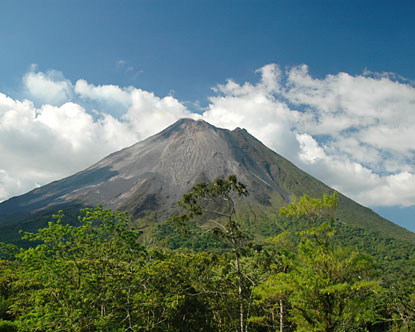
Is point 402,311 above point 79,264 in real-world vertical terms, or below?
below

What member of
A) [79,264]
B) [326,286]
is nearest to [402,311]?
[326,286]

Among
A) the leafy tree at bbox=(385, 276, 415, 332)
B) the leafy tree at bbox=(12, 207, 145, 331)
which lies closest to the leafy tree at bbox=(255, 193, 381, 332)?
the leafy tree at bbox=(385, 276, 415, 332)

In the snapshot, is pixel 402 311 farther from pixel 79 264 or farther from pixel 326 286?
pixel 79 264

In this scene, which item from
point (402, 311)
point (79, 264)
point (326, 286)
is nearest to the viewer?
point (79, 264)

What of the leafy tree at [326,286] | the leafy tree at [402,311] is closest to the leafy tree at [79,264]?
the leafy tree at [326,286]

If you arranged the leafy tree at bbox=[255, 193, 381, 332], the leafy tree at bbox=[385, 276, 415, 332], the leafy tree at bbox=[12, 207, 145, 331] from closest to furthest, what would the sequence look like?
the leafy tree at bbox=[12, 207, 145, 331]
the leafy tree at bbox=[255, 193, 381, 332]
the leafy tree at bbox=[385, 276, 415, 332]

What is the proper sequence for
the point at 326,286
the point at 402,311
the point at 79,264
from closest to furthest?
the point at 79,264 < the point at 326,286 < the point at 402,311

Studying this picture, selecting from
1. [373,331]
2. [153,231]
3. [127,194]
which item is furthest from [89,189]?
[373,331]

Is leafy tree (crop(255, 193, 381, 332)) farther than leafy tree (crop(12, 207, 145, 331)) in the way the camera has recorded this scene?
Yes

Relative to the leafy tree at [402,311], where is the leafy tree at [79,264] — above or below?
above

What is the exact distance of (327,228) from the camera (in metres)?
12.8

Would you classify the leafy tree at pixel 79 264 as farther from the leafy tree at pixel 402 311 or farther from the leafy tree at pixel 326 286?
the leafy tree at pixel 402 311

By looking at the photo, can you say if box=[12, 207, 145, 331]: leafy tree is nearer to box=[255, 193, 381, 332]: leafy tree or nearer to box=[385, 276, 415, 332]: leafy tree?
box=[255, 193, 381, 332]: leafy tree

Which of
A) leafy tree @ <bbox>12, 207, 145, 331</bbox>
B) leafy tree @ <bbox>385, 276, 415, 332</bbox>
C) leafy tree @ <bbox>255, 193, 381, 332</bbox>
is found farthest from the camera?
leafy tree @ <bbox>385, 276, 415, 332</bbox>
